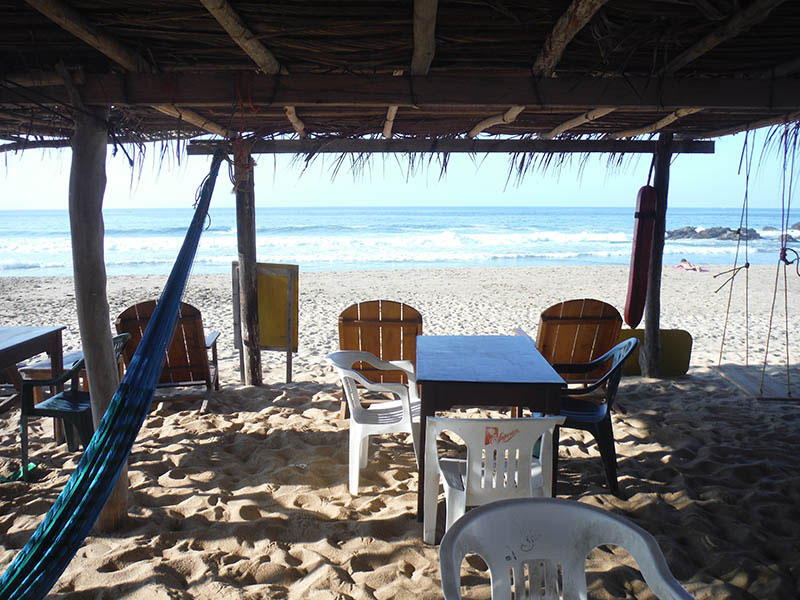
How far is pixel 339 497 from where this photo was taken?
237cm

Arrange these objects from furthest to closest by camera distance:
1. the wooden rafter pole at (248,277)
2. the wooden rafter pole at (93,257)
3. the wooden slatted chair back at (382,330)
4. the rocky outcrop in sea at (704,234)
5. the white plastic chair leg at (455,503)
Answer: the rocky outcrop in sea at (704,234) < the wooden rafter pole at (248,277) < the wooden slatted chair back at (382,330) < the wooden rafter pole at (93,257) < the white plastic chair leg at (455,503)

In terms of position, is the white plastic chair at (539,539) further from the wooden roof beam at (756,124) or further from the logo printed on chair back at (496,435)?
the wooden roof beam at (756,124)

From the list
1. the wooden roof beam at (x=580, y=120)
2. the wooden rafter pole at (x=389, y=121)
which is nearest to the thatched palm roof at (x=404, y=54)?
the wooden roof beam at (x=580, y=120)

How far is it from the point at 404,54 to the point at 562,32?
0.56 m

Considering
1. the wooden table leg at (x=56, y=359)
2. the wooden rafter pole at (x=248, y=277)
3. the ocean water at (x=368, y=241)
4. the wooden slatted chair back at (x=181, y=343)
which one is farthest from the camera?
the ocean water at (x=368, y=241)

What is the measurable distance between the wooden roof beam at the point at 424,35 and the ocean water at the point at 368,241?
462 inches

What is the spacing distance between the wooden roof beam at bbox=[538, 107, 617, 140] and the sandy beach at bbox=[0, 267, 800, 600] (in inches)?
67.3

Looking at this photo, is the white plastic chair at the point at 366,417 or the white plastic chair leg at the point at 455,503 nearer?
the white plastic chair leg at the point at 455,503

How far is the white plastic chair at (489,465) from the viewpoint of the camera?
5.70ft

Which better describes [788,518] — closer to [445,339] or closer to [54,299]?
[445,339]

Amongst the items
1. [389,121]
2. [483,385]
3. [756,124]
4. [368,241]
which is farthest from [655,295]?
[368,241]

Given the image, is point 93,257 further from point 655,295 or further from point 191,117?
point 655,295

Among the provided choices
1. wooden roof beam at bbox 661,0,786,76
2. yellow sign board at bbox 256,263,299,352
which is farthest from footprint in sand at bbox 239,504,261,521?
wooden roof beam at bbox 661,0,786,76

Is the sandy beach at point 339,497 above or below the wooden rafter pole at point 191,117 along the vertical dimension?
below
